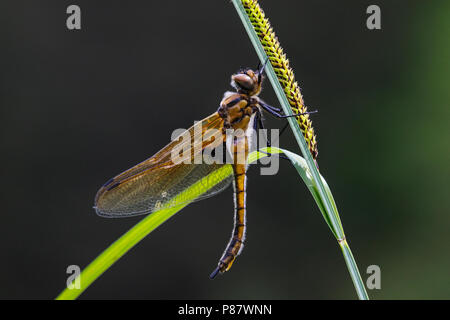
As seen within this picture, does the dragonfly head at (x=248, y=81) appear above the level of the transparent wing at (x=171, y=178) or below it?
above

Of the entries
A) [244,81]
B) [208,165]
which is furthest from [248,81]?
[208,165]

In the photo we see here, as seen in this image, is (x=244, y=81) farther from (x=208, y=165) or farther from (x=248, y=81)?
(x=208, y=165)

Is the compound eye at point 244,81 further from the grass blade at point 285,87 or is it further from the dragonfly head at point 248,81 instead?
the grass blade at point 285,87

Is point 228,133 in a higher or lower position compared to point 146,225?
higher

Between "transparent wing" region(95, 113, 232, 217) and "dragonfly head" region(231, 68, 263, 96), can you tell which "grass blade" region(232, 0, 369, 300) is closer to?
"dragonfly head" region(231, 68, 263, 96)

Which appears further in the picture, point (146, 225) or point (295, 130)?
point (146, 225)

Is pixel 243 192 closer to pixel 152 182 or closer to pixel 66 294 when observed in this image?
pixel 152 182

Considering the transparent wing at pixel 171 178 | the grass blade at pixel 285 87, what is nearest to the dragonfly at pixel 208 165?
the transparent wing at pixel 171 178

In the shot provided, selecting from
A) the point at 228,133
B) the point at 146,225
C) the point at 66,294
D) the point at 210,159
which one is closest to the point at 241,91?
the point at 228,133
